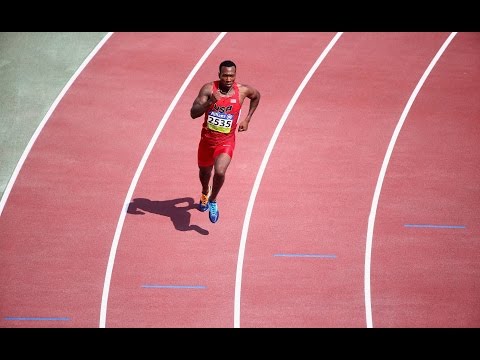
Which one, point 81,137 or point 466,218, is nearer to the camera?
point 466,218

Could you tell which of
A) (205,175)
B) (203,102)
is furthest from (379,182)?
(203,102)

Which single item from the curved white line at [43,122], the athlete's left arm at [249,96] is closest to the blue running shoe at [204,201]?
the athlete's left arm at [249,96]

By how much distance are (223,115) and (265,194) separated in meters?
2.00

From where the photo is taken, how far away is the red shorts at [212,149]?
10078 millimetres

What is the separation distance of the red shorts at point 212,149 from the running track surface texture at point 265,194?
3.60ft

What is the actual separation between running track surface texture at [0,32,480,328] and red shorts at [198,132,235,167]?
3.60 feet

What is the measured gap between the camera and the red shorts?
33.1ft

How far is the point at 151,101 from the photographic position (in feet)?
42.0

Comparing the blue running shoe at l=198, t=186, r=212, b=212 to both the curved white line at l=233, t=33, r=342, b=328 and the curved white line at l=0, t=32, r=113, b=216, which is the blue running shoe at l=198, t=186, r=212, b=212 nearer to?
the curved white line at l=233, t=33, r=342, b=328

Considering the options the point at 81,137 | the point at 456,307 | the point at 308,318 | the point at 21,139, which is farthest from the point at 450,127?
the point at 21,139

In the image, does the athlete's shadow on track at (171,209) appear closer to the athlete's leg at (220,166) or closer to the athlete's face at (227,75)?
the athlete's leg at (220,166)

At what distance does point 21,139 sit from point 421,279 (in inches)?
231

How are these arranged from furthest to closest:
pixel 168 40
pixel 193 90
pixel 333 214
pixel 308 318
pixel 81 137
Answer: pixel 168 40 < pixel 193 90 < pixel 81 137 < pixel 333 214 < pixel 308 318

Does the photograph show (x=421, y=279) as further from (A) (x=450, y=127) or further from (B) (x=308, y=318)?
(A) (x=450, y=127)
